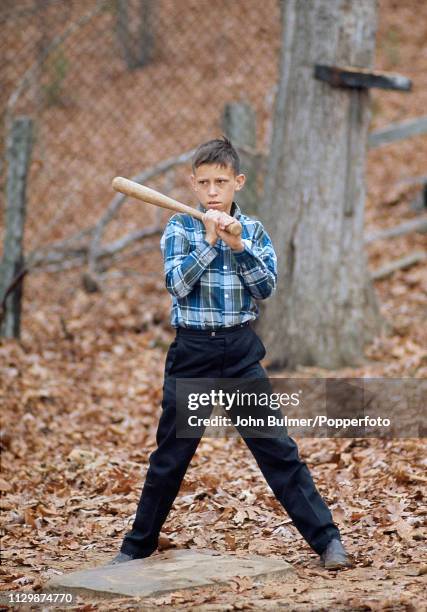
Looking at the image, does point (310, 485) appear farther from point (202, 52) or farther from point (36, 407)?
point (202, 52)

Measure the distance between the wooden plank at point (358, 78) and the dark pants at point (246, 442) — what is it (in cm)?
346

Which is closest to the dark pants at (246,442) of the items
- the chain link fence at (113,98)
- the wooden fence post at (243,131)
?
the wooden fence post at (243,131)

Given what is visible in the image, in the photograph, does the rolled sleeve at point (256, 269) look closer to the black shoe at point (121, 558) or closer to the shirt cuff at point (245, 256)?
the shirt cuff at point (245, 256)

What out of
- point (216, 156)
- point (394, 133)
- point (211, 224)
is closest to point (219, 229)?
point (211, 224)

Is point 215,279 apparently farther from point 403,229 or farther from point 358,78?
point 403,229


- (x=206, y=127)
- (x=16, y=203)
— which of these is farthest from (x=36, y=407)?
(x=206, y=127)

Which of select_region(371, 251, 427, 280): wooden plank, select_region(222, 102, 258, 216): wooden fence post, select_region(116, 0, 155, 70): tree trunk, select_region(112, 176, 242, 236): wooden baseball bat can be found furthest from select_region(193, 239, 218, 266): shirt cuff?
select_region(116, 0, 155, 70): tree trunk

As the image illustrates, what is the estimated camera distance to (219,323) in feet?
12.8

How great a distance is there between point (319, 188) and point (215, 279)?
11.3ft

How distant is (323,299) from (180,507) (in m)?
2.66

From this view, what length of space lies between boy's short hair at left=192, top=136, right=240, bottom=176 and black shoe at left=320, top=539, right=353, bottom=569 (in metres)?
1.64

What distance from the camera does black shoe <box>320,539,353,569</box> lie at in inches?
155

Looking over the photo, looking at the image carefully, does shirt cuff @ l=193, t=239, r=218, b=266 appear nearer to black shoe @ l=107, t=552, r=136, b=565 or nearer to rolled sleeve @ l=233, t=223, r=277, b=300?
rolled sleeve @ l=233, t=223, r=277, b=300

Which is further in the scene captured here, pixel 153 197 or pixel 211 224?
pixel 153 197
